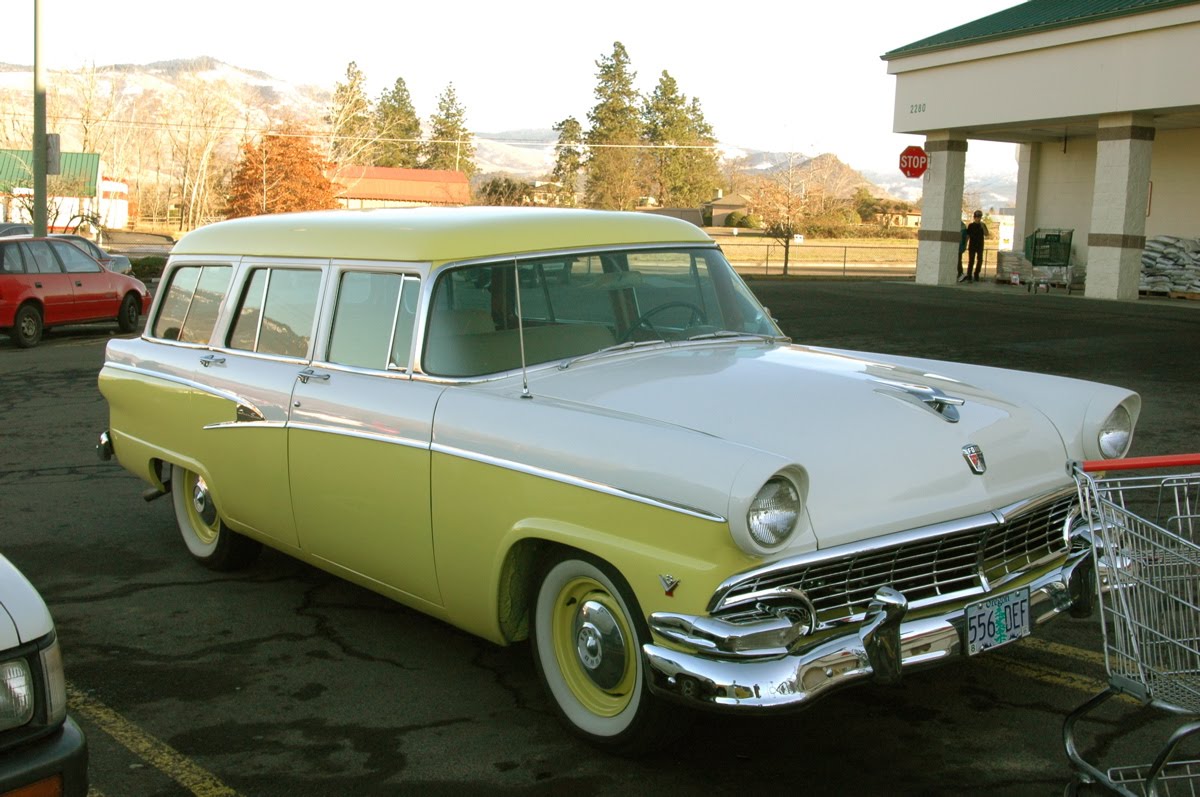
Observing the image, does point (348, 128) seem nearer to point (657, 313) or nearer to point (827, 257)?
point (827, 257)

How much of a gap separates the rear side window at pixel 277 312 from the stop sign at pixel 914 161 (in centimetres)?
2447

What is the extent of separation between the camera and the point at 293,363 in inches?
214

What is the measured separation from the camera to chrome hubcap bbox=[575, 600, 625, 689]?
156 inches

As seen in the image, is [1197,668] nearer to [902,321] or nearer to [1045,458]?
[1045,458]

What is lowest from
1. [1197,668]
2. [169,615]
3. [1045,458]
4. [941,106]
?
[169,615]

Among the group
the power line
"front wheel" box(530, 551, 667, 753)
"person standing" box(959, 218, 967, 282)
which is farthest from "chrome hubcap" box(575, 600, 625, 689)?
the power line

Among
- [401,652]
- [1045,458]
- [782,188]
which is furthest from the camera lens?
[782,188]

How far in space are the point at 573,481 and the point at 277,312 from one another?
93.8 inches

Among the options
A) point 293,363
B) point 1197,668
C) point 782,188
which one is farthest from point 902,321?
point 782,188

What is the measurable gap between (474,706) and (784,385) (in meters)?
1.70

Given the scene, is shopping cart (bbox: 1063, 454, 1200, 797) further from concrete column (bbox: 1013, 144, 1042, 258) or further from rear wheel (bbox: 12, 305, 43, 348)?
concrete column (bbox: 1013, 144, 1042, 258)

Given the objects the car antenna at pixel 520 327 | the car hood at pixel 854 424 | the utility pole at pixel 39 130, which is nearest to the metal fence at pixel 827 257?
the utility pole at pixel 39 130

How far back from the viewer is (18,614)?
9.64 feet

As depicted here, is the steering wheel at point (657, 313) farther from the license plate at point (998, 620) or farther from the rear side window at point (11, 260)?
the rear side window at point (11, 260)
